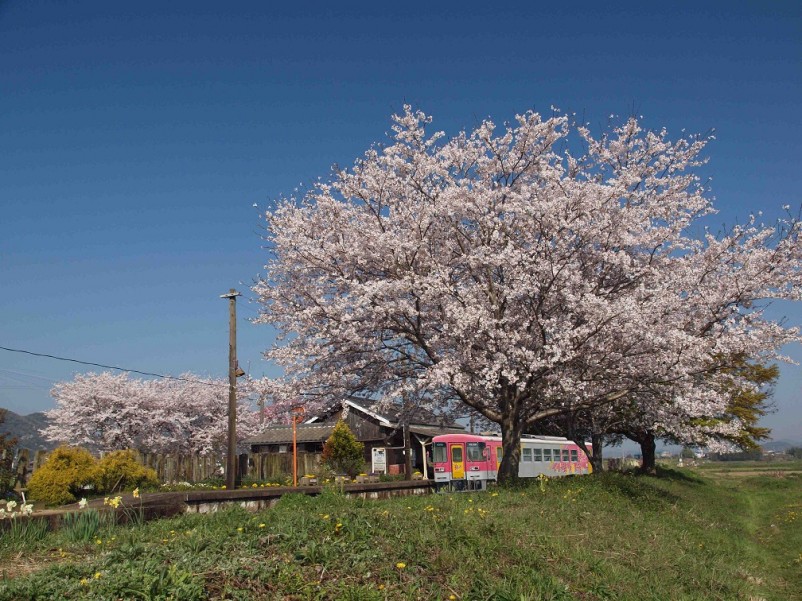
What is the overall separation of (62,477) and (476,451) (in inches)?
926

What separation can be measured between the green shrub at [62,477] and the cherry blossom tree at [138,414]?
74.7ft

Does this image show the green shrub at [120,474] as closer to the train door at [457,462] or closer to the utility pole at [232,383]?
the utility pole at [232,383]

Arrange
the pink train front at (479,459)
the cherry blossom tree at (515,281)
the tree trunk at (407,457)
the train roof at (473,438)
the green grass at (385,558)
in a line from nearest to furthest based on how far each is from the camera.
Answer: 1. the green grass at (385,558)
2. the cherry blossom tree at (515,281)
3. the tree trunk at (407,457)
4. the pink train front at (479,459)
5. the train roof at (473,438)

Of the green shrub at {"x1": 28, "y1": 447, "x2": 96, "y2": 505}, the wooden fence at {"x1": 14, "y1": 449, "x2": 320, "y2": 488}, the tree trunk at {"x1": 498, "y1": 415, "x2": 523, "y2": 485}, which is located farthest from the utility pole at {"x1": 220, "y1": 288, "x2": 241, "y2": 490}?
the tree trunk at {"x1": 498, "y1": 415, "x2": 523, "y2": 485}

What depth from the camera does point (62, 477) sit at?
53.8 ft

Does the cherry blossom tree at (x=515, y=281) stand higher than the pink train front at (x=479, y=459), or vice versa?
the cherry blossom tree at (x=515, y=281)

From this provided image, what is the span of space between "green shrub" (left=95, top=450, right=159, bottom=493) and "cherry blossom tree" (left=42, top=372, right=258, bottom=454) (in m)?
20.0

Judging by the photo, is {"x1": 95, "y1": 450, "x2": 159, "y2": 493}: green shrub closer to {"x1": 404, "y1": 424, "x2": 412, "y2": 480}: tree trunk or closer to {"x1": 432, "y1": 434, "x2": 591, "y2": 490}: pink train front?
{"x1": 404, "y1": 424, "x2": 412, "y2": 480}: tree trunk

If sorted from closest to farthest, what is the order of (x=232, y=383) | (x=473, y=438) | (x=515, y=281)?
1. (x=515, y=281)
2. (x=232, y=383)
3. (x=473, y=438)

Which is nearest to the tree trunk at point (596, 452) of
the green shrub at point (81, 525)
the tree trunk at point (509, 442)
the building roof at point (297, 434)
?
the building roof at point (297, 434)

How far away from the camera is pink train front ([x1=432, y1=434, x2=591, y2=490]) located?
113 feet

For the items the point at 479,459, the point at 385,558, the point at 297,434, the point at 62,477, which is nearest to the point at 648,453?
the point at 479,459

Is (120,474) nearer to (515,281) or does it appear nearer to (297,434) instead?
(515,281)

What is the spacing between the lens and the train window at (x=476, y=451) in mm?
35562
